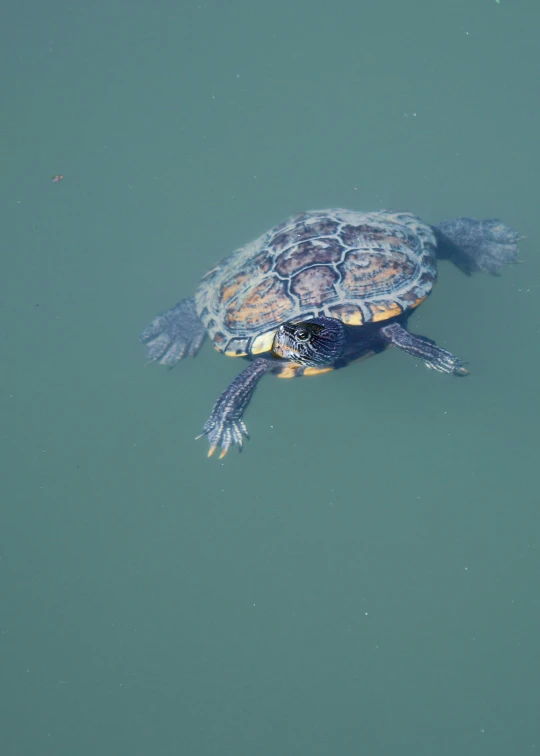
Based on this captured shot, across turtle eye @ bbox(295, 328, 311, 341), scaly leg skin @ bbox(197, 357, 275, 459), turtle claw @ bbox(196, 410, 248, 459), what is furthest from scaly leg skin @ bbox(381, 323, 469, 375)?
turtle claw @ bbox(196, 410, 248, 459)

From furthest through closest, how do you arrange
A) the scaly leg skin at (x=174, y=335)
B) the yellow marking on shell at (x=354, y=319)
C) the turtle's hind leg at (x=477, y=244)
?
the scaly leg skin at (x=174, y=335)
the turtle's hind leg at (x=477, y=244)
the yellow marking on shell at (x=354, y=319)

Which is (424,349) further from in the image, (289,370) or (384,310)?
(289,370)

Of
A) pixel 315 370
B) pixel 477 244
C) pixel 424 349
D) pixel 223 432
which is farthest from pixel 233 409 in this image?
pixel 477 244

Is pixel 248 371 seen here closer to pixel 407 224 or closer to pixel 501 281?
pixel 407 224

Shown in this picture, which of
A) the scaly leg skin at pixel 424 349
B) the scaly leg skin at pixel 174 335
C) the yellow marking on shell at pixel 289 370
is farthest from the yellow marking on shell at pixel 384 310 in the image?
the scaly leg skin at pixel 174 335

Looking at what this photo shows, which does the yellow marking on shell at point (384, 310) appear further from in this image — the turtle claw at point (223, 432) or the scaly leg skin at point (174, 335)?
the scaly leg skin at point (174, 335)

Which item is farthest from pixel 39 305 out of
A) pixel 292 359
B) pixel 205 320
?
pixel 292 359
